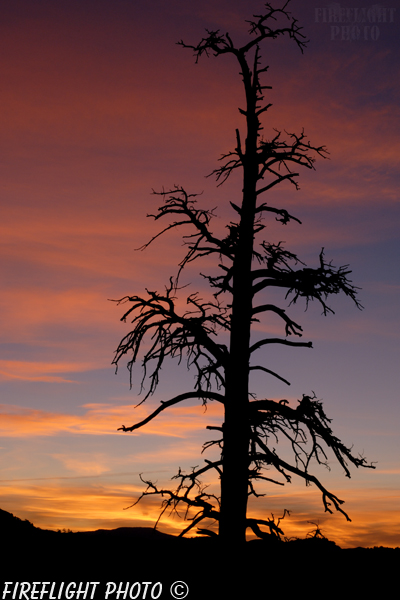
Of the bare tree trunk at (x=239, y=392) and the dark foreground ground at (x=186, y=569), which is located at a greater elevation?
the bare tree trunk at (x=239, y=392)

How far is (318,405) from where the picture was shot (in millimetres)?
11898

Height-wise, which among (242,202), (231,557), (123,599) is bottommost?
(123,599)

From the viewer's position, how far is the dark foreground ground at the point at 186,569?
11.0m

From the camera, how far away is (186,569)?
1219cm

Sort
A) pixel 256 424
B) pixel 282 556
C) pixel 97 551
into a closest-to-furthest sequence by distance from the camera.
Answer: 1. pixel 256 424
2. pixel 282 556
3. pixel 97 551

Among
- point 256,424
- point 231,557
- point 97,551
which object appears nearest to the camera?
point 231,557

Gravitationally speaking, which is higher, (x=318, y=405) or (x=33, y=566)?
(x=318, y=405)

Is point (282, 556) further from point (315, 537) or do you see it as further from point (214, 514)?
point (214, 514)

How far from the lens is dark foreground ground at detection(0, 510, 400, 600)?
11.0m

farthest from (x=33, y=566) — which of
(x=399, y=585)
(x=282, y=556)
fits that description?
(x=399, y=585)

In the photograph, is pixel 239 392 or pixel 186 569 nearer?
pixel 239 392

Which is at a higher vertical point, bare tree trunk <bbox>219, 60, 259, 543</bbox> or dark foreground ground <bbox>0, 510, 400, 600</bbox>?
bare tree trunk <bbox>219, 60, 259, 543</bbox>

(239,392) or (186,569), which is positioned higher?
(239,392)

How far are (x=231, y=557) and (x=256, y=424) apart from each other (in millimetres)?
2459
